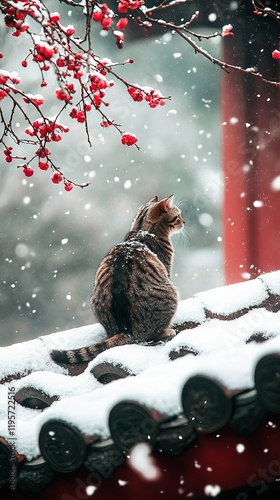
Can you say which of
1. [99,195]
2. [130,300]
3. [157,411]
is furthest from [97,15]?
[99,195]

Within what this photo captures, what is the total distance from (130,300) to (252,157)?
264cm

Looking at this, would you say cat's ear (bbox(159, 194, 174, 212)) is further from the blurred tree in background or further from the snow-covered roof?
the blurred tree in background

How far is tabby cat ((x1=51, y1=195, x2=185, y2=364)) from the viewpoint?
2.86 m

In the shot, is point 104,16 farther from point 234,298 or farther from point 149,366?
point 234,298

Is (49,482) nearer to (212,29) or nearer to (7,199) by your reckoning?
(212,29)

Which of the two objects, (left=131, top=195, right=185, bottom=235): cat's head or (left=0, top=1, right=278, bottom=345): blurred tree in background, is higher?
(left=0, top=1, right=278, bottom=345): blurred tree in background

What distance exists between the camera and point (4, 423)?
196 cm

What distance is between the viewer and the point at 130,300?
292 cm

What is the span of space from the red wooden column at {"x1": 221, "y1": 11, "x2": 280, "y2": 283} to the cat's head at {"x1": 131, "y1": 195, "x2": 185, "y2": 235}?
4.68 ft

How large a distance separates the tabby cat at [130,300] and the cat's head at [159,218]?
421 millimetres

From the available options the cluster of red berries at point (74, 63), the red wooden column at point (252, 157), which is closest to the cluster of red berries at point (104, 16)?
the cluster of red berries at point (74, 63)

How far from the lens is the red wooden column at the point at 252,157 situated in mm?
4977

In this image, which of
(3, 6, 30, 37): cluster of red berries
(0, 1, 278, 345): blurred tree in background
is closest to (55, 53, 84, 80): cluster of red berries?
(3, 6, 30, 37): cluster of red berries

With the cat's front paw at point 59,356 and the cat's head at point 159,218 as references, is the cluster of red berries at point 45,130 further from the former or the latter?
the cat's head at point 159,218
